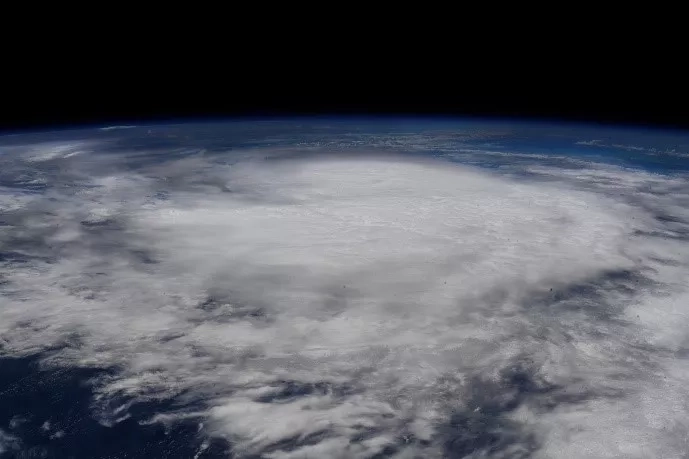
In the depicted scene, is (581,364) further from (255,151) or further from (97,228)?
(255,151)

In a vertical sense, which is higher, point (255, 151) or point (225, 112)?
point (225, 112)

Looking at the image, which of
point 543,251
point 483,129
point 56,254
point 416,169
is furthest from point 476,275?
point 483,129

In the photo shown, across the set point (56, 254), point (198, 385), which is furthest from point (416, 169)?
point (198, 385)

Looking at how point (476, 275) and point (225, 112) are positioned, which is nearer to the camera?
point (476, 275)

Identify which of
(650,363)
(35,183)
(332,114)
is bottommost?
(650,363)

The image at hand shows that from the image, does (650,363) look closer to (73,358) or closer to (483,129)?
(73,358)

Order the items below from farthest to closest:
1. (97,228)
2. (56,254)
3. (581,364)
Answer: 1. (97,228)
2. (56,254)
3. (581,364)

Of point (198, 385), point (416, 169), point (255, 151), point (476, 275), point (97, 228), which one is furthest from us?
point (255, 151)
